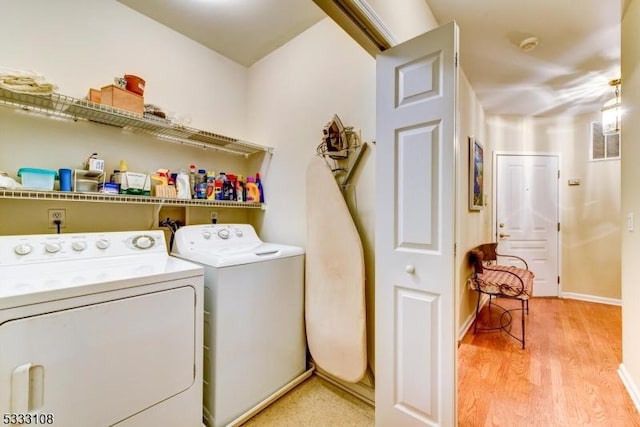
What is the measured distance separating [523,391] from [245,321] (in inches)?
76.4

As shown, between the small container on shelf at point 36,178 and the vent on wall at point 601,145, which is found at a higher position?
the vent on wall at point 601,145

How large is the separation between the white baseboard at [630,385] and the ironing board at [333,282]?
1.72 m

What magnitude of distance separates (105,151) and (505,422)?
9.93 ft

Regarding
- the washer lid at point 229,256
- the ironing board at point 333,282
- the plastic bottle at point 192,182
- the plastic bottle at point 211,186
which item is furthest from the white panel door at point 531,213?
the plastic bottle at point 192,182

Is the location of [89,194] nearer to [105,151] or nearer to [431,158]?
[105,151]

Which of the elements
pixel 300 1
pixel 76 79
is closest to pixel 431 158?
pixel 300 1

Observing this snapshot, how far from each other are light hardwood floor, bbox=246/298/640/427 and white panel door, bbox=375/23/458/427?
48 cm

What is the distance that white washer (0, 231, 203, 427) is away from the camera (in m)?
0.96

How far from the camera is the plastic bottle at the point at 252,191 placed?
2.40m

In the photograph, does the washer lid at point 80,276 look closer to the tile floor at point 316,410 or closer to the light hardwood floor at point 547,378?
the tile floor at point 316,410

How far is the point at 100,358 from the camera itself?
3.62 ft

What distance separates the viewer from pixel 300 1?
6.24 feet

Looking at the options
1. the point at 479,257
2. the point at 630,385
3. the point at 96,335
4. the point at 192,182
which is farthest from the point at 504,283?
the point at 96,335

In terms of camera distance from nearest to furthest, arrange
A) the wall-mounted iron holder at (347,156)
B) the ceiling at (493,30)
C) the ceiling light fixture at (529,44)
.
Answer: the wall-mounted iron holder at (347,156) → the ceiling at (493,30) → the ceiling light fixture at (529,44)
